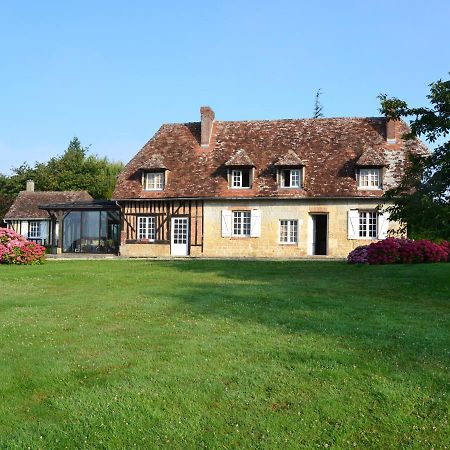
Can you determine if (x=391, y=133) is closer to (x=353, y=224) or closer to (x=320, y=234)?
(x=353, y=224)

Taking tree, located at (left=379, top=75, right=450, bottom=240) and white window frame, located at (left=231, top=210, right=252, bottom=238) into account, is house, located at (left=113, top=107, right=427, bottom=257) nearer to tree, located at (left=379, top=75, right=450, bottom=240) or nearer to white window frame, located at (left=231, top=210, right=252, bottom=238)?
white window frame, located at (left=231, top=210, right=252, bottom=238)

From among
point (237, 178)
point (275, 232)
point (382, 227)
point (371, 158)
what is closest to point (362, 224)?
point (382, 227)

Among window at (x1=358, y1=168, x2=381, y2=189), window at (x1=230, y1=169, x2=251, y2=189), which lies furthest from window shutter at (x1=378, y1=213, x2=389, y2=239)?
window at (x1=230, y1=169, x2=251, y2=189)

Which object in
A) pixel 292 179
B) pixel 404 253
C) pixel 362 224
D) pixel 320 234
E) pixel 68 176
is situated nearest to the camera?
pixel 404 253

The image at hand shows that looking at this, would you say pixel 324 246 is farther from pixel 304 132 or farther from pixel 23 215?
pixel 23 215

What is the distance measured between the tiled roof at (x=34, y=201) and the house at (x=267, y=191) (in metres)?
11.9

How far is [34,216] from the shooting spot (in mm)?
38531

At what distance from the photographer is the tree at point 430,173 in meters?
12.6

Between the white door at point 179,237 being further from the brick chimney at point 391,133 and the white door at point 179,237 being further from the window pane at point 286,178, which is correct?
the brick chimney at point 391,133

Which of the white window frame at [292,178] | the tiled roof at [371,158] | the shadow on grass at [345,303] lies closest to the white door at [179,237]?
the white window frame at [292,178]

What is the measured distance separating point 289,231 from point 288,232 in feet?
0.23

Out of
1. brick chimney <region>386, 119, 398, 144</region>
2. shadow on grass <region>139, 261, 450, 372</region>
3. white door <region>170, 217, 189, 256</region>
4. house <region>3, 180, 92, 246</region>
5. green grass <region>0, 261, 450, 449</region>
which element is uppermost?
brick chimney <region>386, 119, 398, 144</region>

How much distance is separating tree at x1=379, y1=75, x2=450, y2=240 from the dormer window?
12.4 meters

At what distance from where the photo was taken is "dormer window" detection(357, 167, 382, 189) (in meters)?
26.2
